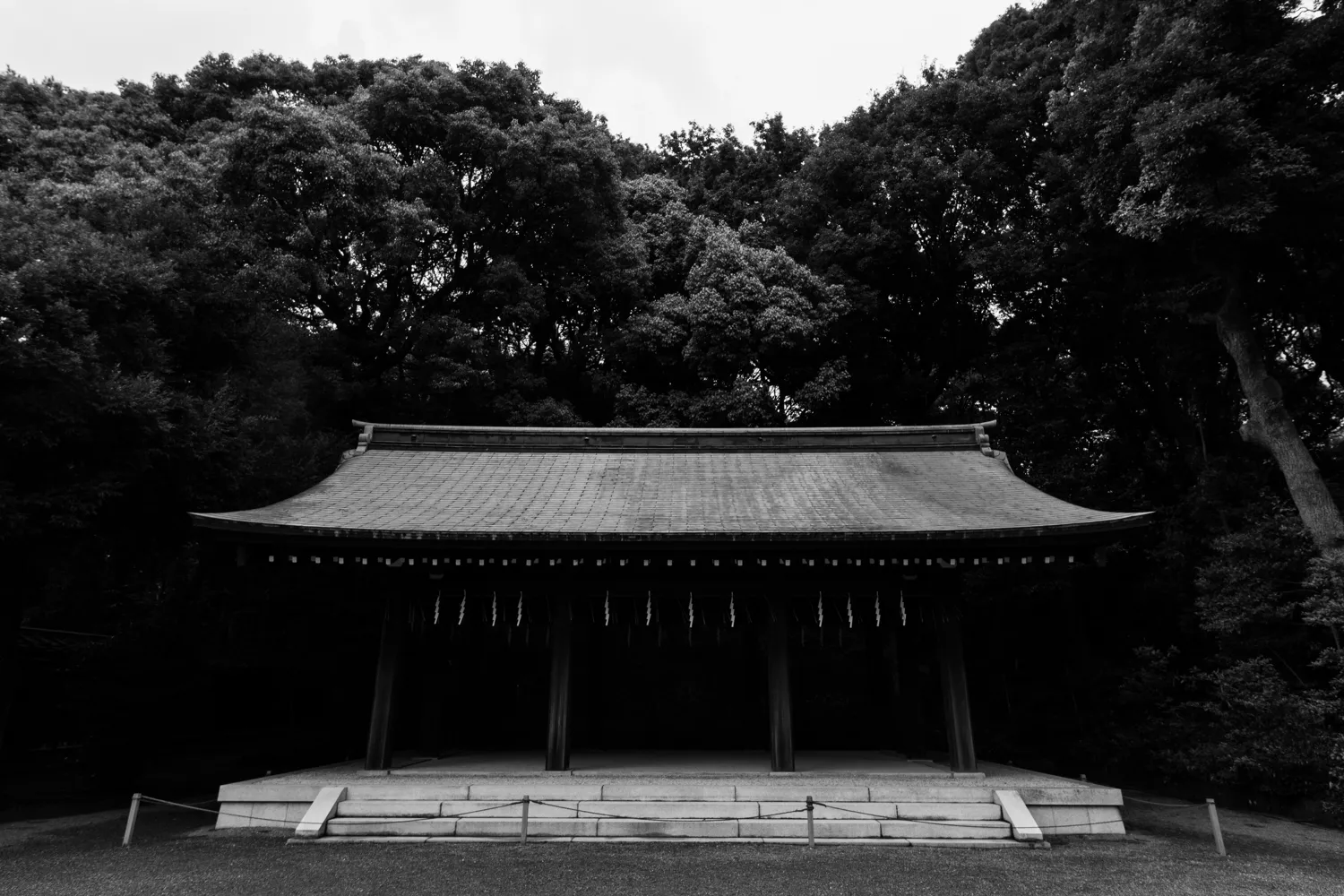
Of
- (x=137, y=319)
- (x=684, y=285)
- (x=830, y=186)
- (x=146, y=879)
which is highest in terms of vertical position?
(x=830, y=186)

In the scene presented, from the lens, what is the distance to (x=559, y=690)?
9.76 metres

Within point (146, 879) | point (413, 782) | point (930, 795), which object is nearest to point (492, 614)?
point (413, 782)

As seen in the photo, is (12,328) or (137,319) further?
(137,319)

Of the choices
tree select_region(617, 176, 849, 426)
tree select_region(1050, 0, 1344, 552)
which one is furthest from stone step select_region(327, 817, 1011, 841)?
tree select_region(617, 176, 849, 426)

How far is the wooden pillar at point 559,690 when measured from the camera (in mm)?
9594

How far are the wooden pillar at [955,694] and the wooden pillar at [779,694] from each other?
6.50 ft

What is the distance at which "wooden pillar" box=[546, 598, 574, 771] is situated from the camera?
31.5 feet

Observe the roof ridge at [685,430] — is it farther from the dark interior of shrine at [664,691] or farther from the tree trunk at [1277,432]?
the tree trunk at [1277,432]

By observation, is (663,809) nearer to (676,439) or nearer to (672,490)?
(672,490)

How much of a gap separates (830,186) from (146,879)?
21.3 m

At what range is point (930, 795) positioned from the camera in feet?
28.3

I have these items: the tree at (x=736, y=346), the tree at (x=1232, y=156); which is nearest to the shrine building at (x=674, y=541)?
the tree at (x=1232, y=156)

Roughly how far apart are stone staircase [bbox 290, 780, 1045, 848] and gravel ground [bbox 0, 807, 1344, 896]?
0.96 ft

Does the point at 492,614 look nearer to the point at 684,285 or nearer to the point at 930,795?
the point at 930,795
